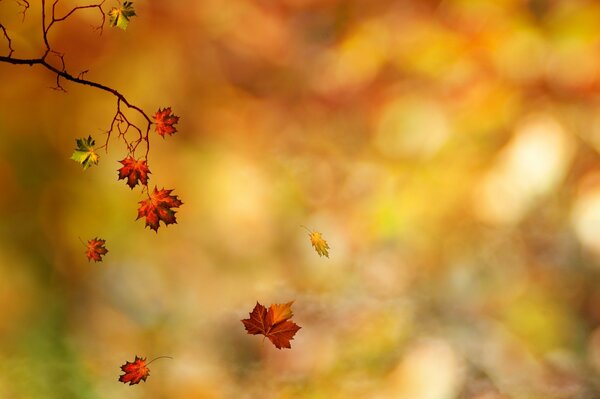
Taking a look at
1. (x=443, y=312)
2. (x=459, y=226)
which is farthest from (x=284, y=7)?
(x=443, y=312)

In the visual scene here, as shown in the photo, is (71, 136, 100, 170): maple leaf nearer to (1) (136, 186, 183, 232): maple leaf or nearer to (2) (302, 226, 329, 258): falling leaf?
(1) (136, 186, 183, 232): maple leaf

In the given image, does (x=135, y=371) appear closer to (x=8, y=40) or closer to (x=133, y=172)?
(x=133, y=172)

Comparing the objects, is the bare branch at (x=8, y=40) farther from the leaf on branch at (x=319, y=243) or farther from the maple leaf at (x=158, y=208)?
the leaf on branch at (x=319, y=243)

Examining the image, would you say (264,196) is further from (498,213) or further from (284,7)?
(498,213)

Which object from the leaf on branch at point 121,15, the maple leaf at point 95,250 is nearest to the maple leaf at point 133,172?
the maple leaf at point 95,250

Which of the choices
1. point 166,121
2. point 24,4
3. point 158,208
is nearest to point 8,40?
point 24,4
